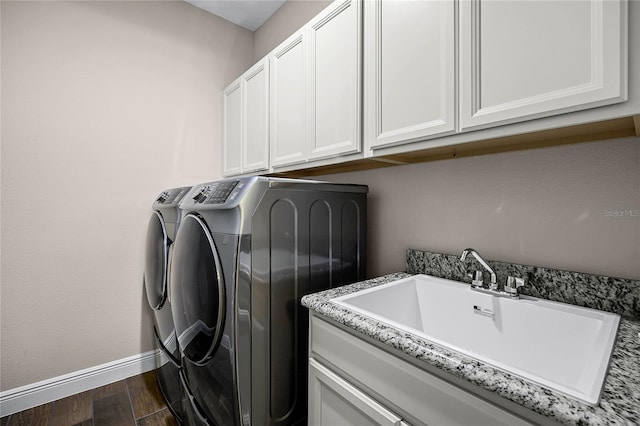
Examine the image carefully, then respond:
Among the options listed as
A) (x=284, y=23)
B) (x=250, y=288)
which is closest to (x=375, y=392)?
(x=250, y=288)

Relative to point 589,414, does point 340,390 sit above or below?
below

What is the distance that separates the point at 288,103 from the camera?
5.65 feet

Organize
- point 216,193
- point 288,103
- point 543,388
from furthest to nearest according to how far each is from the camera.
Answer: point 288,103 → point 216,193 → point 543,388

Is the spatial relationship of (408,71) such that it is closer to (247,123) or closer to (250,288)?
(250,288)

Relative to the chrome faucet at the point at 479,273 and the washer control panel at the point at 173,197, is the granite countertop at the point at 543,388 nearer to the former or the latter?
the chrome faucet at the point at 479,273

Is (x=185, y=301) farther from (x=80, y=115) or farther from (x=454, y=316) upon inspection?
(x=80, y=115)

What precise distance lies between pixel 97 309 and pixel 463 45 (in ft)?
8.38

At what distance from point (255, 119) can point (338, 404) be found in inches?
67.7

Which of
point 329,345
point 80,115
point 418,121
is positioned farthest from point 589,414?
point 80,115

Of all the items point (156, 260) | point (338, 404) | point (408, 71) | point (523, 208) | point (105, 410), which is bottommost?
point (105, 410)

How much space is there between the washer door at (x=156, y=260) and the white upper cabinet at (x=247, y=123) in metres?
0.68

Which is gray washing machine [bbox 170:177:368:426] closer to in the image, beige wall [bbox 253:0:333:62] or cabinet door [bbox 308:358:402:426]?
cabinet door [bbox 308:358:402:426]

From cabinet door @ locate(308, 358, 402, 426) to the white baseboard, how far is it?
46.5 inches

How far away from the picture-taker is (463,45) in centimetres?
95
